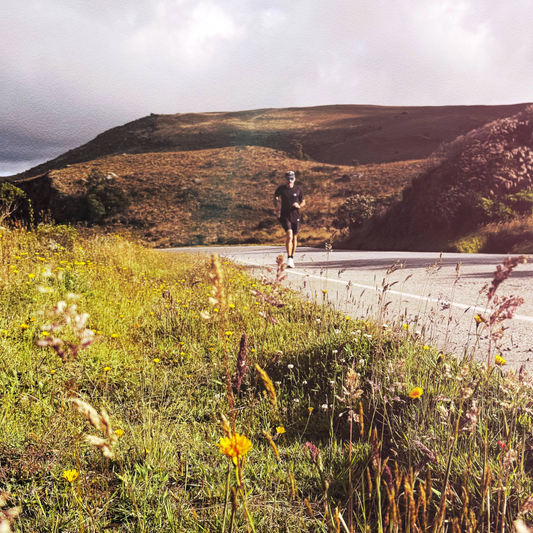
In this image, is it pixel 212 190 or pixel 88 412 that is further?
pixel 212 190

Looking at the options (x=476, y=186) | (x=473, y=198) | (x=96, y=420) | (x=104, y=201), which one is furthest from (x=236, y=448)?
(x=104, y=201)

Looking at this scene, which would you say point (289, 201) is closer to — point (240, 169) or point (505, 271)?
point (505, 271)

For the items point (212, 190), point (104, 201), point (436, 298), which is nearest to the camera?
point (436, 298)

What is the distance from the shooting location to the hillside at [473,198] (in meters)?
14.2

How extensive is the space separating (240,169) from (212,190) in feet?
24.1

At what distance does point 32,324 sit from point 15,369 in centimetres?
70

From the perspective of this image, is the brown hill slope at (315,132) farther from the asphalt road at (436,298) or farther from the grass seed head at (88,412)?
the grass seed head at (88,412)

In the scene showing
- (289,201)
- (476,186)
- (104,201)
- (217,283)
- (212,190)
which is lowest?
(217,283)

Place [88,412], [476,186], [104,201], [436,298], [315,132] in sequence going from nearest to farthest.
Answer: [88,412], [436,298], [476,186], [104,201], [315,132]

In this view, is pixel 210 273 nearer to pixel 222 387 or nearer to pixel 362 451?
pixel 362 451

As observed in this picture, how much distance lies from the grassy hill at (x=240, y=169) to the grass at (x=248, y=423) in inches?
1075

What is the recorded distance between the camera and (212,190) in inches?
2036

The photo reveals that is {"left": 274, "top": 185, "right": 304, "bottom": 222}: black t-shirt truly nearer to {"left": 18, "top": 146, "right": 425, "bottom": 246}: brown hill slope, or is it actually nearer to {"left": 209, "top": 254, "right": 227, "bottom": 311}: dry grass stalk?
{"left": 209, "top": 254, "right": 227, "bottom": 311}: dry grass stalk

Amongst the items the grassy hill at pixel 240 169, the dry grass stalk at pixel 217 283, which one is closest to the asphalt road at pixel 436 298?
the dry grass stalk at pixel 217 283
